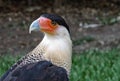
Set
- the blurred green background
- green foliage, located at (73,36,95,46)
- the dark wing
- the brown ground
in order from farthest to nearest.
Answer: green foliage, located at (73,36,95,46) < the brown ground < the blurred green background < the dark wing

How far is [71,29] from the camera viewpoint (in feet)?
34.9

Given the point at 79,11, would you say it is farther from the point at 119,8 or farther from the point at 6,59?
the point at 6,59

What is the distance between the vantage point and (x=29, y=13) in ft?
38.7

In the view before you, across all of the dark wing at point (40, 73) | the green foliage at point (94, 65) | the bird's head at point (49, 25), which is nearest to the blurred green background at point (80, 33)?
the green foliage at point (94, 65)

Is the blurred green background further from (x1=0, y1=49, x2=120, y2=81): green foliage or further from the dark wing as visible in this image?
the dark wing

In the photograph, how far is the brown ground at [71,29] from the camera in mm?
9281

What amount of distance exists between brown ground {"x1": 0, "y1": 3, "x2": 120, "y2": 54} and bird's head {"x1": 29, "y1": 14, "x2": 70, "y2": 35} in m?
4.50

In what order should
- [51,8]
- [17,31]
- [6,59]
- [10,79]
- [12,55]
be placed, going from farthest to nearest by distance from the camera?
[51,8] → [17,31] → [12,55] → [6,59] → [10,79]

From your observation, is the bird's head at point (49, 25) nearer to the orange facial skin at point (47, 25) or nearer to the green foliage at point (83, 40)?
the orange facial skin at point (47, 25)

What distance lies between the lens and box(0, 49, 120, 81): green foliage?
6.50 m

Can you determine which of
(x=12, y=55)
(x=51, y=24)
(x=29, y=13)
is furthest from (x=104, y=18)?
(x=51, y=24)

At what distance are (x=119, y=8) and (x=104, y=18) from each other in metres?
1.08

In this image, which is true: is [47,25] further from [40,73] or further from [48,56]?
[40,73]

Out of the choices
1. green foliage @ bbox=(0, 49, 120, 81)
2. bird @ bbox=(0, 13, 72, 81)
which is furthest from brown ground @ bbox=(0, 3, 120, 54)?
bird @ bbox=(0, 13, 72, 81)
